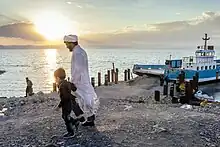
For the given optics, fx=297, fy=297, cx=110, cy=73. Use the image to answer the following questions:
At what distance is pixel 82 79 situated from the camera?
266 inches

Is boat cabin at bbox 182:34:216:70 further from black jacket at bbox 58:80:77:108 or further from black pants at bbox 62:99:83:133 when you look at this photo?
black jacket at bbox 58:80:77:108

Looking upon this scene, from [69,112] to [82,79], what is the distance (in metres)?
0.80

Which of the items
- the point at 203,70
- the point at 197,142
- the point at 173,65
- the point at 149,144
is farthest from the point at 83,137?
the point at 173,65

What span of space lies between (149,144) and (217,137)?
186 centimetres

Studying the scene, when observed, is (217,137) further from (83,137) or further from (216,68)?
(216,68)

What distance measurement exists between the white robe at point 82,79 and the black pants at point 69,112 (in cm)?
17

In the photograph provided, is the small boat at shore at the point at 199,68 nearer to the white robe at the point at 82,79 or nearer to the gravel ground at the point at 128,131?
the gravel ground at the point at 128,131

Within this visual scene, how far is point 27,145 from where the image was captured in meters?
6.56

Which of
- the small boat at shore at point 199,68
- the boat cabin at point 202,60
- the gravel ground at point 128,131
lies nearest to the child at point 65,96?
the gravel ground at point 128,131

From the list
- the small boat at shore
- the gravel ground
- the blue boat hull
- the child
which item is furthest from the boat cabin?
the child

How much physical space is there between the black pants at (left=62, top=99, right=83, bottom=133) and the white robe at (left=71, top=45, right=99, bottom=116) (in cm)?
17

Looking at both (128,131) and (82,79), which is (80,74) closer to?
(82,79)

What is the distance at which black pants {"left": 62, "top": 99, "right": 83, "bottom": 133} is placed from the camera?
6.52m

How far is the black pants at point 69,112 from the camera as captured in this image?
6523mm
